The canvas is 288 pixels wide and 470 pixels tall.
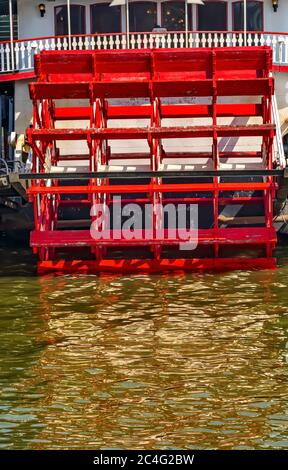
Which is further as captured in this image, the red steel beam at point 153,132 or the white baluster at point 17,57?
the white baluster at point 17,57

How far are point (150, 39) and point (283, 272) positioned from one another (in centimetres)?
622

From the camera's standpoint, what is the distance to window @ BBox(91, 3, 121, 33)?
2384 cm

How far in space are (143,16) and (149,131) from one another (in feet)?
20.7

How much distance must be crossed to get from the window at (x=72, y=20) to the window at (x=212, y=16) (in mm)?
2350

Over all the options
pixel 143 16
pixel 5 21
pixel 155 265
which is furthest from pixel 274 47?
pixel 155 265

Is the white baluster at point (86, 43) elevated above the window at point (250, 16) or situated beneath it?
situated beneath

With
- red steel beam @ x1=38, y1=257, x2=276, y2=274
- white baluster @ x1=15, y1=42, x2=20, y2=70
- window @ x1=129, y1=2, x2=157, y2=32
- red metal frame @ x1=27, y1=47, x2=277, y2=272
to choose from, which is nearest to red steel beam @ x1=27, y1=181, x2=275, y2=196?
red metal frame @ x1=27, y1=47, x2=277, y2=272

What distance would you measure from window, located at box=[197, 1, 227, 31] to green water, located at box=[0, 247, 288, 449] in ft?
26.0

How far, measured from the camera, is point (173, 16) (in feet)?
78.5

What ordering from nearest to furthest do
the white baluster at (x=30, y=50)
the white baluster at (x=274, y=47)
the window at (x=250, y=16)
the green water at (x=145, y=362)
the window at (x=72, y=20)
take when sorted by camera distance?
the green water at (x=145, y=362) < the white baluster at (x=30, y=50) < the white baluster at (x=274, y=47) < the window at (x=250, y=16) < the window at (x=72, y=20)

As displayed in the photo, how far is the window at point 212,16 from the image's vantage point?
23.8 metres

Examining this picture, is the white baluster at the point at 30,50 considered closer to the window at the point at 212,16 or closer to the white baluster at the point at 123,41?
the white baluster at the point at 123,41

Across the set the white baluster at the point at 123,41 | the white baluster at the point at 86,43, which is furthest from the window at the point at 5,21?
the white baluster at the point at 123,41

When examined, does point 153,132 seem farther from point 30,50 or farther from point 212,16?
point 212,16
